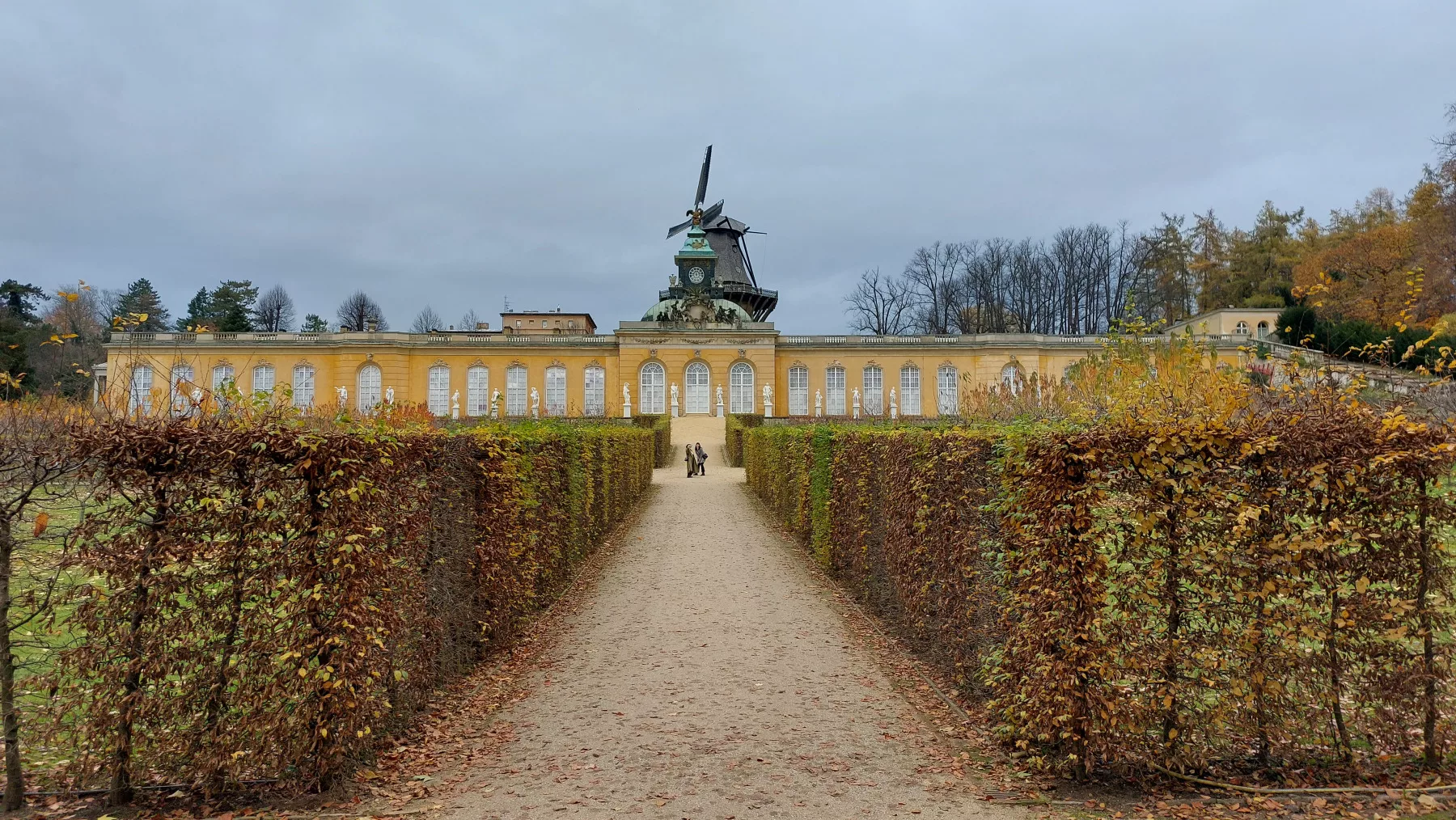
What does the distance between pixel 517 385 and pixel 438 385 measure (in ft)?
14.6

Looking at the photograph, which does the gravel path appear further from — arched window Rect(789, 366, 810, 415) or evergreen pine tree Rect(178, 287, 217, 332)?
evergreen pine tree Rect(178, 287, 217, 332)

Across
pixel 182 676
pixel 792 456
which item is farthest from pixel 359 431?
pixel 792 456

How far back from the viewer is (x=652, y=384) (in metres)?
46.2

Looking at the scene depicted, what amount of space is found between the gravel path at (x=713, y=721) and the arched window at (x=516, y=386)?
38.9m

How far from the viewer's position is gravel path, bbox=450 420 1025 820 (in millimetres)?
4035

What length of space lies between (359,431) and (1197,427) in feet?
13.5

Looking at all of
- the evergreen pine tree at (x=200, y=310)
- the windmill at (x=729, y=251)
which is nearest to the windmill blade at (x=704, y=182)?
the windmill at (x=729, y=251)

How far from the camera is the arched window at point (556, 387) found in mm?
47312

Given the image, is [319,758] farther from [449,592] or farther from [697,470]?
[697,470]

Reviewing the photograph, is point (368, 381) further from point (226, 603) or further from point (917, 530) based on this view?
point (226, 603)

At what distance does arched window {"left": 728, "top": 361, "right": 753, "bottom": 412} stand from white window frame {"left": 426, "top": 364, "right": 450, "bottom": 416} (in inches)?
629

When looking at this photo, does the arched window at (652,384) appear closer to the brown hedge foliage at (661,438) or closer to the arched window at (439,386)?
the brown hedge foliage at (661,438)

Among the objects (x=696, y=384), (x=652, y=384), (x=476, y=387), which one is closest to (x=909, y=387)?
(x=696, y=384)

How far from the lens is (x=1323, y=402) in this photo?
4207 mm
